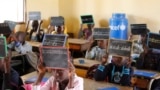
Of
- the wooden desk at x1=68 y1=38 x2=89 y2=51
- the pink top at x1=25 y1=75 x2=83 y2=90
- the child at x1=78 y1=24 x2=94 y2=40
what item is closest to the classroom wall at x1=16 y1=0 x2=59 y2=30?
the child at x1=78 y1=24 x2=94 y2=40

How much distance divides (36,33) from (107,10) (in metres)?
1.85

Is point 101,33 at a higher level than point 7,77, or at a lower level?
higher

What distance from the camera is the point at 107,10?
6379 mm

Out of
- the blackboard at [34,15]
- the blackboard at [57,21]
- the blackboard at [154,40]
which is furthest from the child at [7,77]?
the blackboard at [34,15]

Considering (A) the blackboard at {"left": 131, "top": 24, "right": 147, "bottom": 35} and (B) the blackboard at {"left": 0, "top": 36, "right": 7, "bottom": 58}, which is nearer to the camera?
(B) the blackboard at {"left": 0, "top": 36, "right": 7, "bottom": 58}

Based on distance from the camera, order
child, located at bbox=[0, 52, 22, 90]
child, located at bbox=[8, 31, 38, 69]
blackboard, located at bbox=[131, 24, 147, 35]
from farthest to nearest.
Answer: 1. blackboard, located at bbox=[131, 24, 147, 35]
2. child, located at bbox=[8, 31, 38, 69]
3. child, located at bbox=[0, 52, 22, 90]

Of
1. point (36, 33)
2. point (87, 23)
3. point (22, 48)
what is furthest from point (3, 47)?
point (87, 23)

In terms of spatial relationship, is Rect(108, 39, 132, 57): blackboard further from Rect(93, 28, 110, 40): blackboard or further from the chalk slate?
Rect(93, 28, 110, 40): blackboard

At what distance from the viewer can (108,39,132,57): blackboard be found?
2729 mm

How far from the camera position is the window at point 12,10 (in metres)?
5.76

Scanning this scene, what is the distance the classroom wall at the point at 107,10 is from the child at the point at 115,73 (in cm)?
310

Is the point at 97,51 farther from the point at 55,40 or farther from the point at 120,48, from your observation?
the point at 55,40

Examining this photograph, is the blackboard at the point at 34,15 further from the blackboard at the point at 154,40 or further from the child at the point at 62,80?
the child at the point at 62,80

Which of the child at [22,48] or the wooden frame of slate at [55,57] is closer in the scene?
the wooden frame of slate at [55,57]
